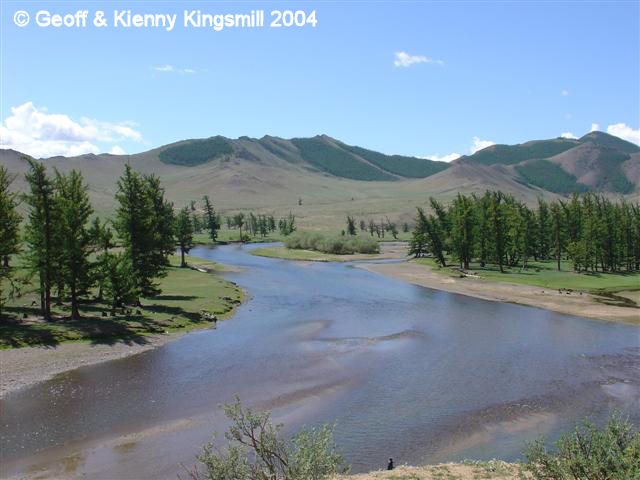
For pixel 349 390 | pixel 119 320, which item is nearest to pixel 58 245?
pixel 119 320

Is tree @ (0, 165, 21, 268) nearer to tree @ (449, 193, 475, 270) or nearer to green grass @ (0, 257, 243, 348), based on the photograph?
green grass @ (0, 257, 243, 348)

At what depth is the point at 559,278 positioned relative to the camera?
85.6 meters

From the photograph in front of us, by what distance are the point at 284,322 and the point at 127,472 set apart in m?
33.2

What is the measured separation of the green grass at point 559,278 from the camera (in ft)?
258

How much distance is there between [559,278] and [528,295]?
54.4 ft

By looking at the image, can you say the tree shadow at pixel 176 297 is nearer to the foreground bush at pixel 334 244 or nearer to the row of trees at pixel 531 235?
A: the row of trees at pixel 531 235

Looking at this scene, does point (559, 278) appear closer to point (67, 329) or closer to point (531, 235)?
point (531, 235)

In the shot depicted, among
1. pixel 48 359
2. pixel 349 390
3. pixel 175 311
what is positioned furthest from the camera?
pixel 175 311

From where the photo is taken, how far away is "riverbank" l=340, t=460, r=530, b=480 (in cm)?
2130

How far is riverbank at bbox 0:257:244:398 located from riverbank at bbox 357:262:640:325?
36.1 m

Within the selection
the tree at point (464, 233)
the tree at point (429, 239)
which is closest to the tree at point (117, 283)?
the tree at point (464, 233)

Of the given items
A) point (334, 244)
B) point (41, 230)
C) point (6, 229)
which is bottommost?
point (334, 244)

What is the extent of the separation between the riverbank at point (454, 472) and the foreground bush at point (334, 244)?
402 ft

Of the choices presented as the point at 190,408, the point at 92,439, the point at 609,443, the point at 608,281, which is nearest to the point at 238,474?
the point at 609,443
